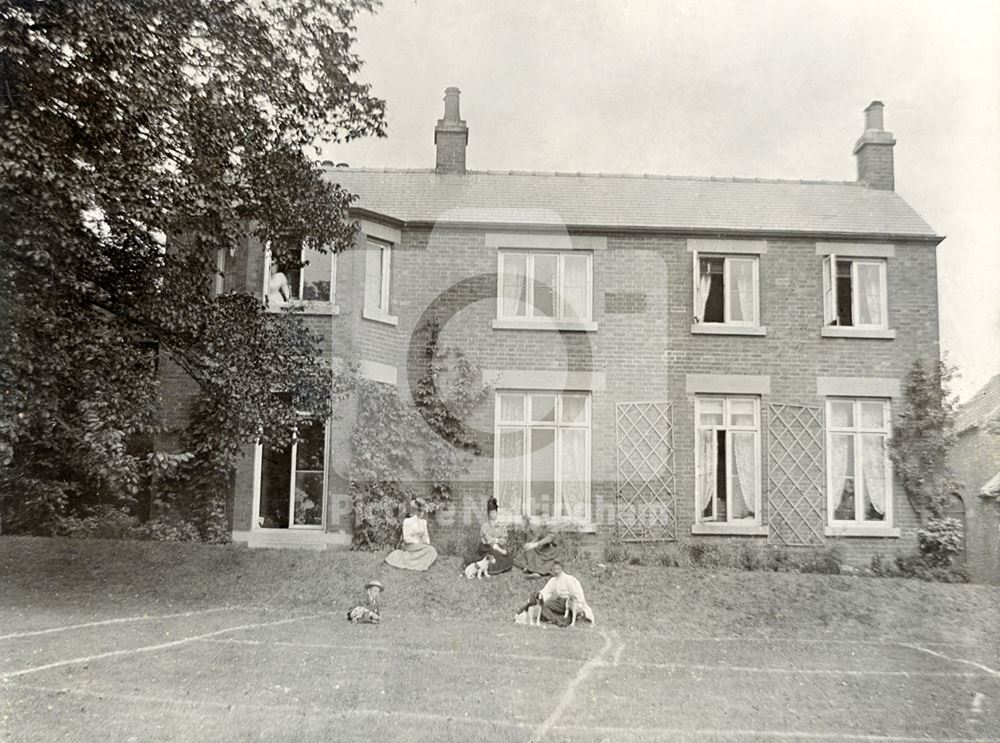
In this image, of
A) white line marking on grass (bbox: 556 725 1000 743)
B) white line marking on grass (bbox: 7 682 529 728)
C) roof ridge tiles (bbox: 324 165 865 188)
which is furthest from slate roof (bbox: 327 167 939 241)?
white line marking on grass (bbox: 556 725 1000 743)

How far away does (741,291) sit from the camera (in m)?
12.1

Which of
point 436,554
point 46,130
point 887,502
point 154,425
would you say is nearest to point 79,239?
point 46,130

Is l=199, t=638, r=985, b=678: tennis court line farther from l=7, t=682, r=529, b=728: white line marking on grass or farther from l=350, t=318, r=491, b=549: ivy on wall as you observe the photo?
l=350, t=318, r=491, b=549: ivy on wall

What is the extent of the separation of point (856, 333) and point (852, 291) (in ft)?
2.45

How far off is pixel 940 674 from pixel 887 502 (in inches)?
148

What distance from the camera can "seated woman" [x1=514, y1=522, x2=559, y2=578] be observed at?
999cm

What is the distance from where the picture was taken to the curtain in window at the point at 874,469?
11.1m

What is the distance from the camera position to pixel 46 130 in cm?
745

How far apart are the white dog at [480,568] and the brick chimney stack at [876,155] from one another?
8.63 m

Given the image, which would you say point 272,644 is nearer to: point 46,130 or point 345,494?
point 345,494

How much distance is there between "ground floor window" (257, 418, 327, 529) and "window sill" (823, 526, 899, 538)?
699 cm

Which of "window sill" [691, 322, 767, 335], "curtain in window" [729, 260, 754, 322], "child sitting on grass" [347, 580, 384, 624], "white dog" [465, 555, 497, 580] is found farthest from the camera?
"curtain in window" [729, 260, 754, 322]

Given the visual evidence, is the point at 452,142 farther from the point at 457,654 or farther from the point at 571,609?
the point at 457,654

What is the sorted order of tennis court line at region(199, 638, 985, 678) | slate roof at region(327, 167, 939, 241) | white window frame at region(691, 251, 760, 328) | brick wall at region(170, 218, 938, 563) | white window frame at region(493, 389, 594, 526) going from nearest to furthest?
tennis court line at region(199, 638, 985, 678) → white window frame at region(493, 389, 594, 526) → brick wall at region(170, 218, 938, 563) → slate roof at region(327, 167, 939, 241) → white window frame at region(691, 251, 760, 328)
